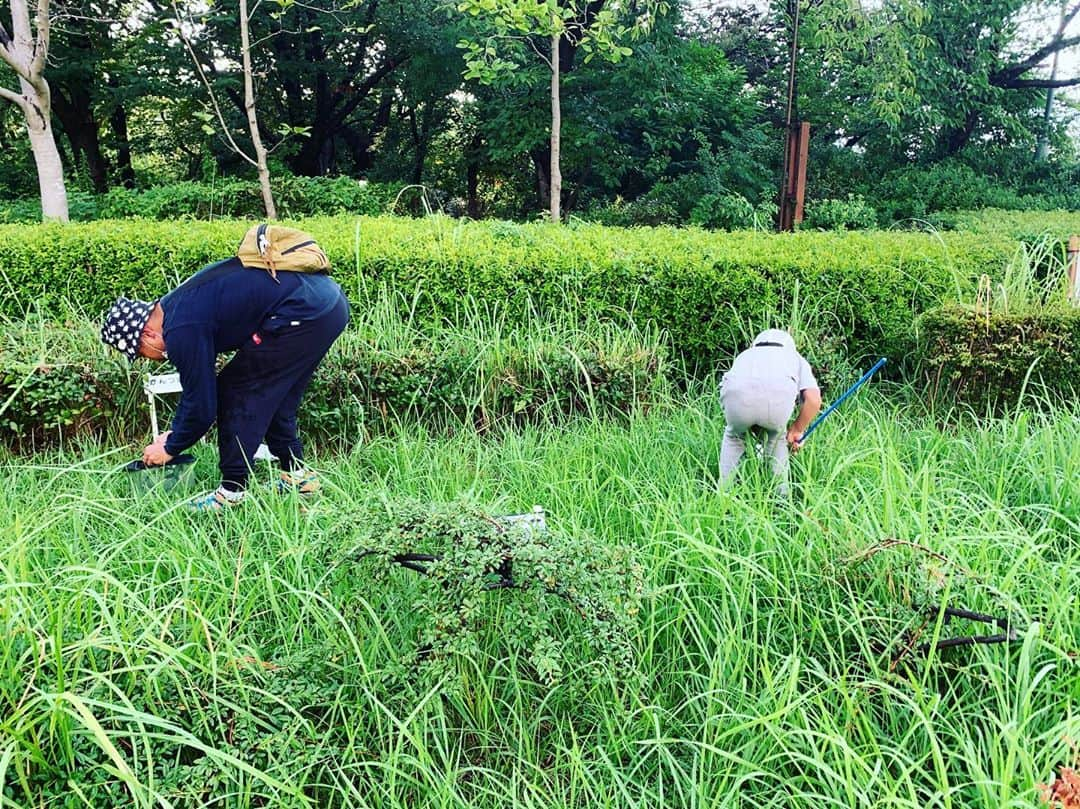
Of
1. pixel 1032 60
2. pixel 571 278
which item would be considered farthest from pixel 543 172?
pixel 1032 60

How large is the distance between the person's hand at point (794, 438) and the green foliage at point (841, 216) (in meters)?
7.72

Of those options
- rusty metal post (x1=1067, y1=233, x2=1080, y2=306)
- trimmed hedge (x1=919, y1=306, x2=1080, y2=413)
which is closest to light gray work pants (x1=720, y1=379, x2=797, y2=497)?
trimmed hedge (x1=919, y1=306, x2=1080, y2=413)

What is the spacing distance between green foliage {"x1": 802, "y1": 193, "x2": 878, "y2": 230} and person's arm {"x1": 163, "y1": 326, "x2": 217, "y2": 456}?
29.1 feet

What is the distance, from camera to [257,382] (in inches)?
118

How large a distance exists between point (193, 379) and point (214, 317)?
0.76 ft

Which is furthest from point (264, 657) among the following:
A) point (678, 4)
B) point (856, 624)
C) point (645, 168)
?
point (678, 4)

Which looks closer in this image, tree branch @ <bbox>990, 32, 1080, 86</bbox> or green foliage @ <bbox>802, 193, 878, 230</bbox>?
green foliage @ <bbox>802, 193, 878, 230</bbox>

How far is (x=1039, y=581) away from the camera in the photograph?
7.42 feet

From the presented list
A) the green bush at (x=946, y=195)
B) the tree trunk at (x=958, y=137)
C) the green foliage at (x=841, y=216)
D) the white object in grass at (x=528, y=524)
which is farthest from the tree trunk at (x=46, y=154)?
the tree trunk at (x=958, y=137)

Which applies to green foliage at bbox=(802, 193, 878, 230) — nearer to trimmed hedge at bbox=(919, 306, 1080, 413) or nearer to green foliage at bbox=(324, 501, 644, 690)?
trimmed hedge at bbox=(919, 306, 1080, 413)

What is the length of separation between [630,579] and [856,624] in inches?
28.0

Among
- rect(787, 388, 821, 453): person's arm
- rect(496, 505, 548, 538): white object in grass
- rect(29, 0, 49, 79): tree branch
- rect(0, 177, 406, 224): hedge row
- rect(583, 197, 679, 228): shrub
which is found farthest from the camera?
rect(583, 197, 679, 228): shrub

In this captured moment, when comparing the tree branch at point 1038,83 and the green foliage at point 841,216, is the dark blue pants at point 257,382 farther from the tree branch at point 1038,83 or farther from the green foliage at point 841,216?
the tree branch at point 1038,83

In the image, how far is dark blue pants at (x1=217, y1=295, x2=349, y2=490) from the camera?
2.95 m
